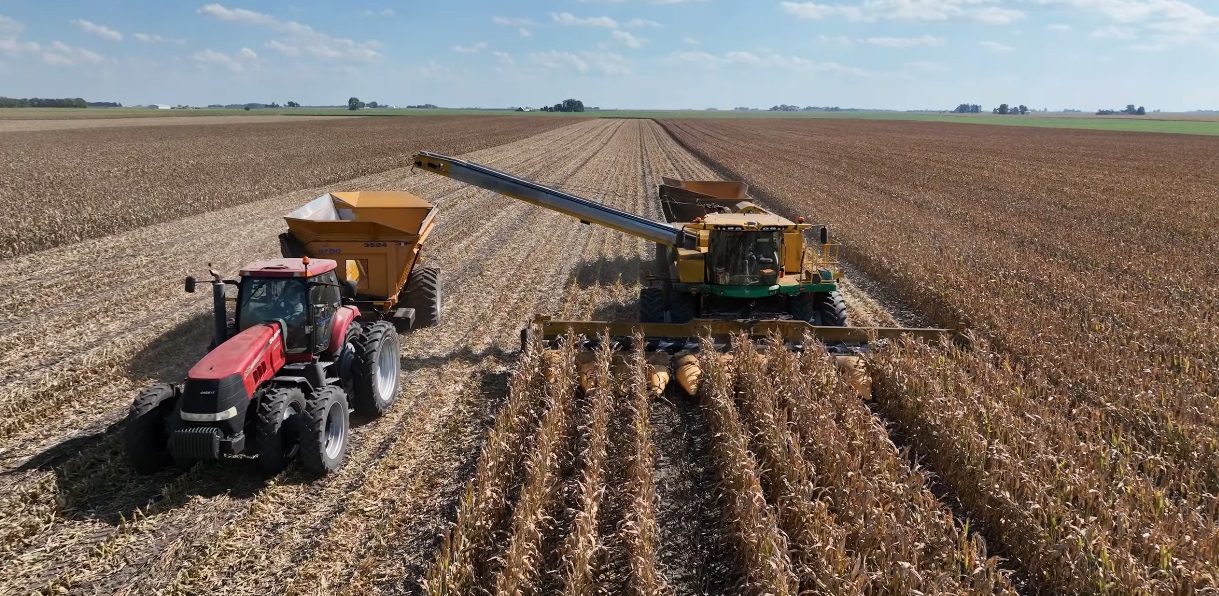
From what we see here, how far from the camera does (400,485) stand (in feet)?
21.9

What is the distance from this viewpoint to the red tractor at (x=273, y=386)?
6035 mm

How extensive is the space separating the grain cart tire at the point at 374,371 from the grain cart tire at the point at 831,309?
237 inches

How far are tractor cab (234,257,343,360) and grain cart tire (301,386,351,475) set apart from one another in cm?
65

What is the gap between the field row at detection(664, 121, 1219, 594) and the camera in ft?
17.0

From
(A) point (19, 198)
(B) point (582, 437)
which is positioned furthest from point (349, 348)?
(A) point (19, 198)

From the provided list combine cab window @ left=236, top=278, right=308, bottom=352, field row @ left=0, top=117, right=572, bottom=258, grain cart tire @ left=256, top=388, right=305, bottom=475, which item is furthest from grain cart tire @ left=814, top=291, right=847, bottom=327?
field row @ left=0, top=117, right=572, bottom=258

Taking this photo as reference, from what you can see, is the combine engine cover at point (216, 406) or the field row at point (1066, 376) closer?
the field row at point (1066, 376)

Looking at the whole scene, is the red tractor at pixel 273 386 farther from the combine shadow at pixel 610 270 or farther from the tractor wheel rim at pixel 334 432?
the combine shadow at pixel 610 270

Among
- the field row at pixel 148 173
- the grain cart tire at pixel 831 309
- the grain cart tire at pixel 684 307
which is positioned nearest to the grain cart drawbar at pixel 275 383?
the grain cart tire at pixel 684 307

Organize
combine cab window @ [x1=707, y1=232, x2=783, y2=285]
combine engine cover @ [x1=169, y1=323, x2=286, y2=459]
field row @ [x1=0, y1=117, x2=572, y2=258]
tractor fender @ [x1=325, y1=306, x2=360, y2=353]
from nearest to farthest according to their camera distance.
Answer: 1. combine engine cover @ [x1=169, y1=323, x2=286, y2=459]
2. tractor fender @ [x1=325, y1=306, x2=360, y2=353]
3. combine cab window @ [x1=707, y1=232, x2=783, y2=285]
4. field row @ [x1=0, y1=117, x2=572, y2=258]

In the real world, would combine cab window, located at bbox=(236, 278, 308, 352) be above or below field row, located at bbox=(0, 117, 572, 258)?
below

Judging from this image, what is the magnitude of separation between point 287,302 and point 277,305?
102 mm

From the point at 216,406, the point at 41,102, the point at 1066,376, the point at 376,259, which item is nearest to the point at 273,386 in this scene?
the point at 216,406

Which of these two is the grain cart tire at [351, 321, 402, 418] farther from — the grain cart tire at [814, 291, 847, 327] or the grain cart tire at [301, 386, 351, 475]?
the grain cart tire at [814, 291, 847, 327]
